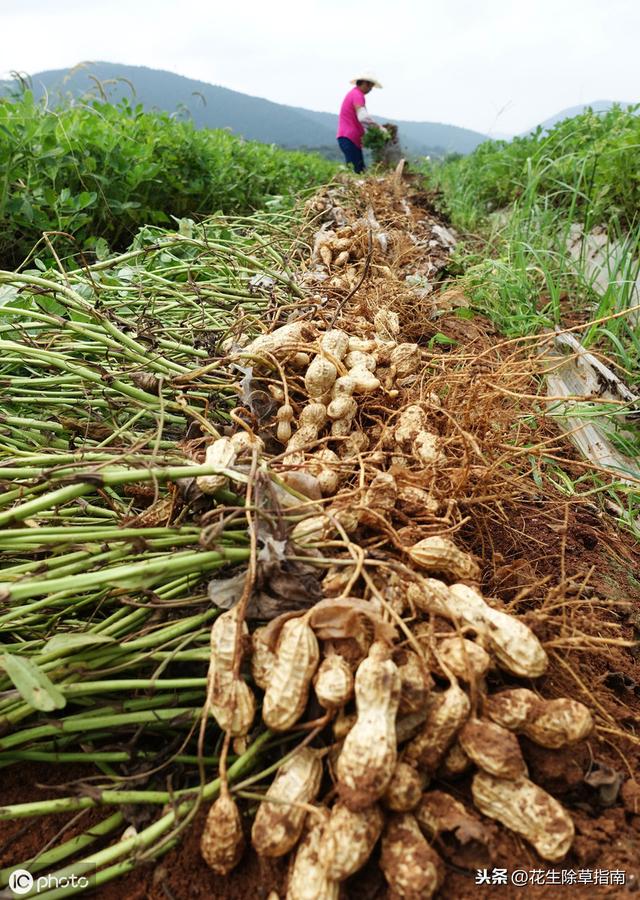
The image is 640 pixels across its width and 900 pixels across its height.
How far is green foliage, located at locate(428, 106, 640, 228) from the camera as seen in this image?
13.4ft

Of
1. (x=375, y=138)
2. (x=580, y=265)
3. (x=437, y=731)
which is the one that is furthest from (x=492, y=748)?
(x=375, y=138)

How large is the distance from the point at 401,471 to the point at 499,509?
360 mm

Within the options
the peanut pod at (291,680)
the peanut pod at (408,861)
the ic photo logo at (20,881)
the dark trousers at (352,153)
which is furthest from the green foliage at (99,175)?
the dark trousers at (352,153)

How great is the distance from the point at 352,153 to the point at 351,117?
569 millimetres

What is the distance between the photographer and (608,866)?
1073mm

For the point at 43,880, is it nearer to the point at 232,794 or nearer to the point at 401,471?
the point at 232,794

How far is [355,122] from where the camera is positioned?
35.2 feet

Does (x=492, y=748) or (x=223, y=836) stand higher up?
(x=492, y=748)

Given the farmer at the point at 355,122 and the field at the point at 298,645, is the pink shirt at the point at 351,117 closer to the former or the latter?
the farmer at the point at 355,122

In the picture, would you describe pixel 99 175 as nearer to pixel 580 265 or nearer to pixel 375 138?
pixel 580 265

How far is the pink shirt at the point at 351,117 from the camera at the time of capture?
10.6 metres

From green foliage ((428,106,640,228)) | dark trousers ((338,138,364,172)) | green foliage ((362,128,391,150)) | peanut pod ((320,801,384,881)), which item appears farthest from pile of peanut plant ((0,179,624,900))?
green foliage ((362,128,391,150))

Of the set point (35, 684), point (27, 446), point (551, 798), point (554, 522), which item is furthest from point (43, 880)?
point (554, 522)

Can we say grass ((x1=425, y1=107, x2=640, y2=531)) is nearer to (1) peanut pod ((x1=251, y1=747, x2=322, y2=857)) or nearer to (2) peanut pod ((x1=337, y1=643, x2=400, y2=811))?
(2) peanut pod ((x1=337, y1=643, x2=400, y2=811))
